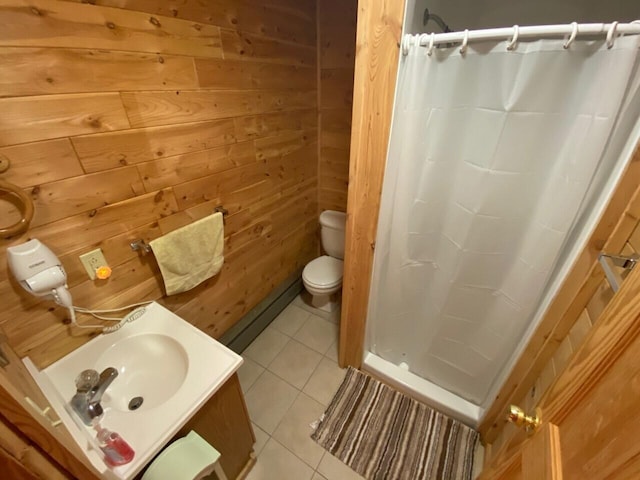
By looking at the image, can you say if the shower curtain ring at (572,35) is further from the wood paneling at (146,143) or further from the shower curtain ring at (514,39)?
the wood paneling at (146,143)

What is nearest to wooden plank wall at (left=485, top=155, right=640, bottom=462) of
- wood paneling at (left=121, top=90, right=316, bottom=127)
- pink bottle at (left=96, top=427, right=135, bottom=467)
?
pink bottle at (left=96, top=427, right=135, bottom=467)

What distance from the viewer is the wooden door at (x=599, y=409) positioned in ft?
1.18

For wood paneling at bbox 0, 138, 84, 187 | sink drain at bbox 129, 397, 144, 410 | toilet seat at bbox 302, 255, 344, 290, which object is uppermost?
wood paneling at bbox 0, 138, 84, 187

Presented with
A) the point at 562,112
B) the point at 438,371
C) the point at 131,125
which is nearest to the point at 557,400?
the point at 562,112

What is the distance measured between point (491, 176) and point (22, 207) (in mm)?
1487

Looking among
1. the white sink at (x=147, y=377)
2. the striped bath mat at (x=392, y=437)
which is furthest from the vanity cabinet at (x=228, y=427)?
the striped bath mat at (x=392, y=437)

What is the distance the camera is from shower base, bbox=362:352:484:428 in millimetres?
1428

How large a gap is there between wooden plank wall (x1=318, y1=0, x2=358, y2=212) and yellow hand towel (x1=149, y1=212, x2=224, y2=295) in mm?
1014

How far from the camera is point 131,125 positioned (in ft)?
3.17

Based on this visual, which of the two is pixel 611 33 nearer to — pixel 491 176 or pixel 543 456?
pixel 491 176

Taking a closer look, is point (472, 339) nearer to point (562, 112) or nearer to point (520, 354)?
point (520, 354)

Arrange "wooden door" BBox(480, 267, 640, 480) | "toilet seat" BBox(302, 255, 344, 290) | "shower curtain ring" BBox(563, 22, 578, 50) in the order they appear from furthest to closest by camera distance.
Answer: "toilet seat" BBox(302, 255, 344, 290)
"shower curtain ring" BBox(563, 22, 578, 50)
"wooden door" BBox(480, 267, 640, 480)

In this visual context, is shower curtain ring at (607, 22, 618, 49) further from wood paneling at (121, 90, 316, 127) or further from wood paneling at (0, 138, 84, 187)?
wood paneling at (0, 138, 84, 187)

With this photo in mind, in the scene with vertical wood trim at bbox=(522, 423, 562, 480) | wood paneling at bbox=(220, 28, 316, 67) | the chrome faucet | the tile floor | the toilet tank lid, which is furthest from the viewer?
the toilet tank lid
